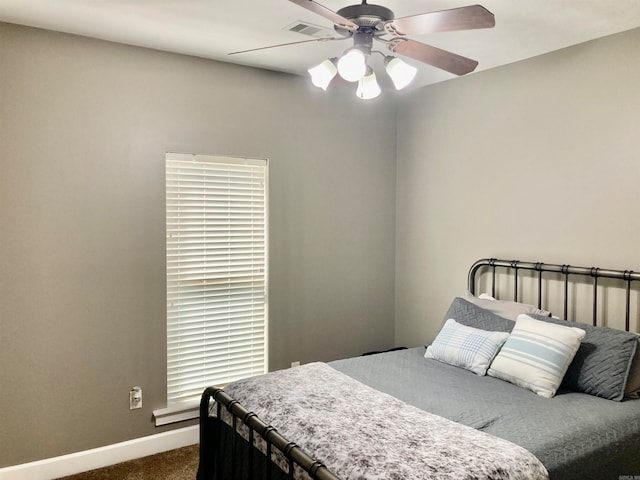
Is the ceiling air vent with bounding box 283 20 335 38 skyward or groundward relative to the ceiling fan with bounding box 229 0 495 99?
skyward

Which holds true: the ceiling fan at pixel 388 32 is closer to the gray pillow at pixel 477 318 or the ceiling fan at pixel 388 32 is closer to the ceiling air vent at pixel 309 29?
the ceiling air vent at pixel 309 29

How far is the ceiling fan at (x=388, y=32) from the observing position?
182 centimetres

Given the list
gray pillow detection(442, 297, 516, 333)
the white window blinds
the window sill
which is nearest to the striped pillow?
gray pillow detection(442, 297, 516, 333)

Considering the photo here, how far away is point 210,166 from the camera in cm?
341

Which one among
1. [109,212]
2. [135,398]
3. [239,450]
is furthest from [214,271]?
[239,450]

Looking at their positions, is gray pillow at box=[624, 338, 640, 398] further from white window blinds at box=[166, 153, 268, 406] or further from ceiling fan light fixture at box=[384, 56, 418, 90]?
white window blinds at box=[166, 153, 268, 406]

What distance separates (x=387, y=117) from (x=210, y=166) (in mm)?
1696

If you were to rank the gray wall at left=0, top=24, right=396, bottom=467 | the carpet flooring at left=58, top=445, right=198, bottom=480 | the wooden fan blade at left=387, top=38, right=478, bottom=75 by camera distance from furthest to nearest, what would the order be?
the carpet flooring at left=58, top=445, right=198, bottom=480
the gray wall at left=0, top=24, right=396, bottom=467
the wooden fan blade at left=387, top=38, right=478, bottom=75

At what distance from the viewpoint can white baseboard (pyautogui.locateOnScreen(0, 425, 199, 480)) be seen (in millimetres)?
2873

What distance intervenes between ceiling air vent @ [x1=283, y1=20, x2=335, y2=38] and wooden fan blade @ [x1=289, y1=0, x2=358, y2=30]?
0.77 m

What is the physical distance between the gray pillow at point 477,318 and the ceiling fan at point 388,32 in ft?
5.01

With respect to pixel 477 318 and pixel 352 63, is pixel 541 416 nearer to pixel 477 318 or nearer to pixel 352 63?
pixel 477 318

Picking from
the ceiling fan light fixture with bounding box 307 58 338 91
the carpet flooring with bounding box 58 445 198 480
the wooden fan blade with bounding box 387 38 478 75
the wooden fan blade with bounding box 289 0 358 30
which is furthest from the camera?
the carpet flooring with bounding box 58 445 198 480

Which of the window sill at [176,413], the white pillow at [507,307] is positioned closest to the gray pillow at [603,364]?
the white pillow at [507,307]
